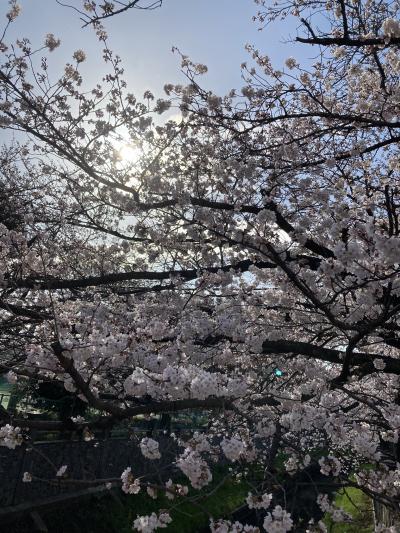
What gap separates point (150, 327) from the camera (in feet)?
19.5

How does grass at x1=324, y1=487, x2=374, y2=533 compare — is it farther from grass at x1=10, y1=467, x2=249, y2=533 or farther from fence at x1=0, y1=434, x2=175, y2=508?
fence at x1=0, y1=434, x2=175, y2=508

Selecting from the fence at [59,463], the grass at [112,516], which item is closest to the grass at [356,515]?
the grass at [112,516]

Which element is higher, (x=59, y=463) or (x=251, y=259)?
(x=251, y=259)

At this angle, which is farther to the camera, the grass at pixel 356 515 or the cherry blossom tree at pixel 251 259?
the grass at pixel 356 515

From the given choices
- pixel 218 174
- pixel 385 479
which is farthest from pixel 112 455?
pixel 385 479

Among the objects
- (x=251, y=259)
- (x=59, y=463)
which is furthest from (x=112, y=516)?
(x=251, y=259)

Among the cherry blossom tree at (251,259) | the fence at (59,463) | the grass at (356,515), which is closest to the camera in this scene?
the cherry blossom tree at (251,259)

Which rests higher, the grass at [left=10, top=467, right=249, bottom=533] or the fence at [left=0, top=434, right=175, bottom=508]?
the fence at [left=0, top=434, right=175, bottom=508]

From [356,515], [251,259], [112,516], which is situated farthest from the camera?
[356,515]

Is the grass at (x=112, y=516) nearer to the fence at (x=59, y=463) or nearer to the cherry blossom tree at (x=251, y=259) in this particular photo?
the fence at (x=59, y=463)

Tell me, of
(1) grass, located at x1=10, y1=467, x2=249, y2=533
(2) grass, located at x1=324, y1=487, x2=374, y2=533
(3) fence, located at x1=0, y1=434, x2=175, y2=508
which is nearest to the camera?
(3) fence, located at x1=0, y1=434, x2=175, y2=508

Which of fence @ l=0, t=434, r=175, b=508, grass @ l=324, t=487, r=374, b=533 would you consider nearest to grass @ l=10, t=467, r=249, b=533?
fence @ l=0, t=434, r=175, b=508

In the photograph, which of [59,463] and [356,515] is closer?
[59,463]

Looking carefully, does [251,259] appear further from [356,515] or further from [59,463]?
[356,515]
